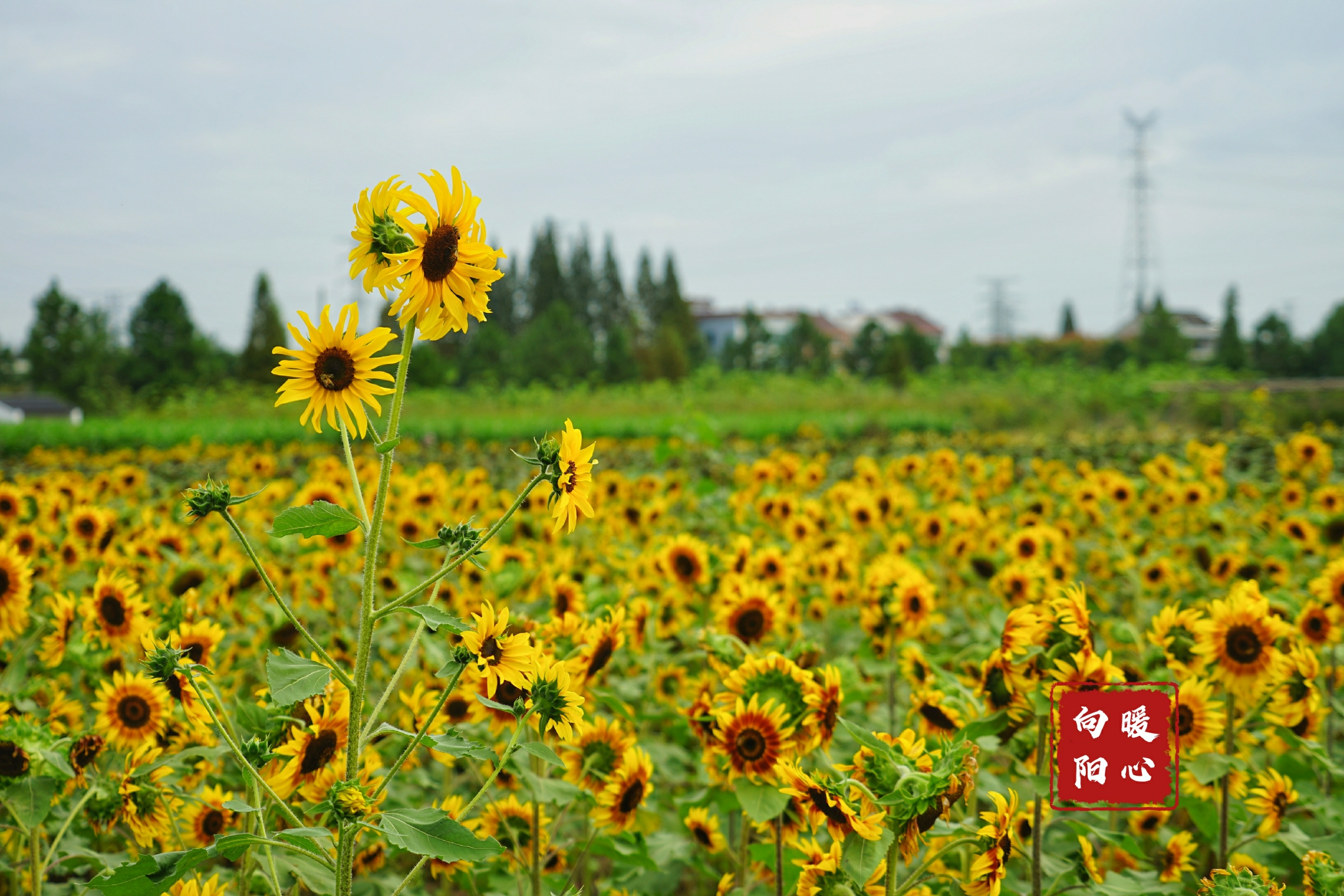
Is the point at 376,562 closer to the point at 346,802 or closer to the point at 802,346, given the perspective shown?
the point at 346,802

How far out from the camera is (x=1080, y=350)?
34.8 m

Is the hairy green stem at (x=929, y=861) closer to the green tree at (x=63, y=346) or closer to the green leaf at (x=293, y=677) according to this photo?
the green leaf at (x=293, y=677)

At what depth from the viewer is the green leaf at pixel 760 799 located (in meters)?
1.42

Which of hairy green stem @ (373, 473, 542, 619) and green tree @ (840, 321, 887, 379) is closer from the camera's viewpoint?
hairy green stem @ (373, 473, 542, 619)

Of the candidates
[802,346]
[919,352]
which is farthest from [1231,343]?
[802,346]

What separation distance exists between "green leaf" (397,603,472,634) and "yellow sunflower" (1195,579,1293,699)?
144 cm

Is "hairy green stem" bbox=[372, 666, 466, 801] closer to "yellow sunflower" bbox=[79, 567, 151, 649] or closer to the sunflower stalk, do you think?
the sunflower stalk

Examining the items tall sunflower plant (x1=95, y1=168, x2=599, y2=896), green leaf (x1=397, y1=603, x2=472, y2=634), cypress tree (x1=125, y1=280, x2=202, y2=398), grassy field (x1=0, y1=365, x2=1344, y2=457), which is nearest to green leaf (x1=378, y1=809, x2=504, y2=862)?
tall sunflower plant (x1=95, y1=168, x2=599, y2=896)

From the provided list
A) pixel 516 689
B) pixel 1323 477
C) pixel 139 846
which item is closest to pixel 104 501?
pixel 139 846

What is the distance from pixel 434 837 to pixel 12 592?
1.61m

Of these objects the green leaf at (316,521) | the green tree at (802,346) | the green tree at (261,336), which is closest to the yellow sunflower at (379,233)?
the green leaf at (316,521)

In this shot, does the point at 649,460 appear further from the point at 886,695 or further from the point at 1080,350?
the point at 1080,350

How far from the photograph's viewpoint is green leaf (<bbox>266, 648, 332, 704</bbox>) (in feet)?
3.31

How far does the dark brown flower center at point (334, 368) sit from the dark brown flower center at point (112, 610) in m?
1.17
